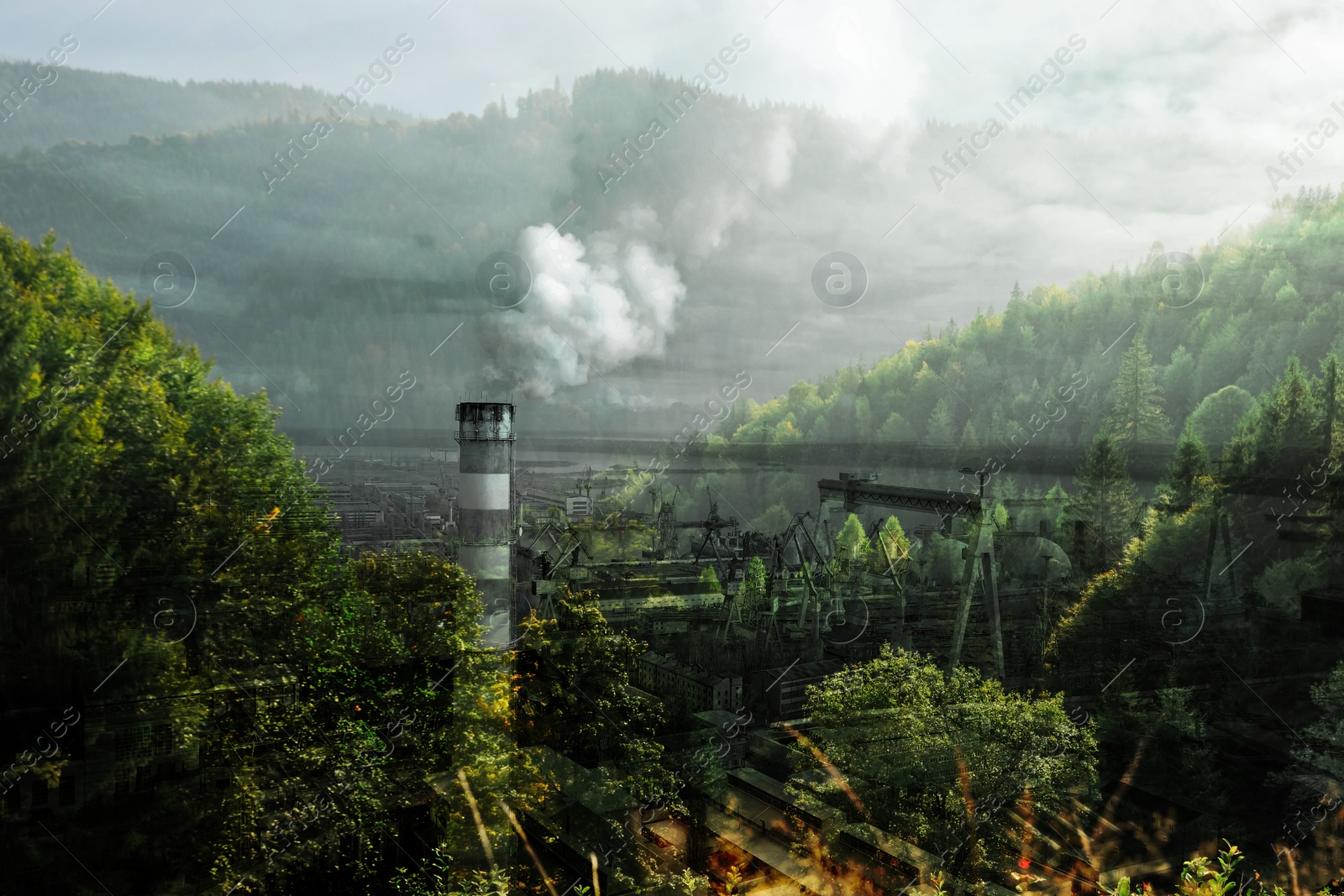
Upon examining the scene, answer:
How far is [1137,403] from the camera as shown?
32.7 ft

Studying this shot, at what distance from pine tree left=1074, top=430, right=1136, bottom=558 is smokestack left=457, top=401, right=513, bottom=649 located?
21.9ft

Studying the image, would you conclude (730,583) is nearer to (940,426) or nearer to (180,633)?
(180,633)

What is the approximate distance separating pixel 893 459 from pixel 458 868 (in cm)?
663

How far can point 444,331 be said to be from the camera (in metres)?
6.27

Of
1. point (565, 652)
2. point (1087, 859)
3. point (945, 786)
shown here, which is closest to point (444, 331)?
point (565, 652)

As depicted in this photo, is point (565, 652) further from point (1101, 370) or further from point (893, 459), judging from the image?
point (1101, 370)

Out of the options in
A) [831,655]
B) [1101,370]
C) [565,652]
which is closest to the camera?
[565,652]

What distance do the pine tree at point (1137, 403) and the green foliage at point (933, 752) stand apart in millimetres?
4753

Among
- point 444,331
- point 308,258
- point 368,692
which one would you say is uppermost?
point 308,258

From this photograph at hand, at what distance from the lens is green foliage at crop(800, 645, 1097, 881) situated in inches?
222

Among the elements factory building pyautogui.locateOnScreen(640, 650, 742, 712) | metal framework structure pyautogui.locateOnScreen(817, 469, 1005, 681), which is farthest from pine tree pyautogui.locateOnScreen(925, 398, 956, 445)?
factory building pyautogui.locateOnScreen(640, 650, 742, 712)

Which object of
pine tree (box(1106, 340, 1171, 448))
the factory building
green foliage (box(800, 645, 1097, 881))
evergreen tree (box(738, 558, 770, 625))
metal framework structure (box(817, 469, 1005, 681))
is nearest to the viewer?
green foliage (box(800, 645, 1097, 881))

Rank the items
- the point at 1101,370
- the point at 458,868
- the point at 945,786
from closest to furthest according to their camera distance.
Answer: the point at 458,868 → the point at 945,786 → the point at 1101,370

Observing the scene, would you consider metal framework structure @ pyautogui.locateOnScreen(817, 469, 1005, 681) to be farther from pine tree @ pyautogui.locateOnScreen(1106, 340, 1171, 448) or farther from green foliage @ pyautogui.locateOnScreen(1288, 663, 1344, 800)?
pine tree @ pyautogui.locateOnScreen(1106, 340, 1171, 448)
